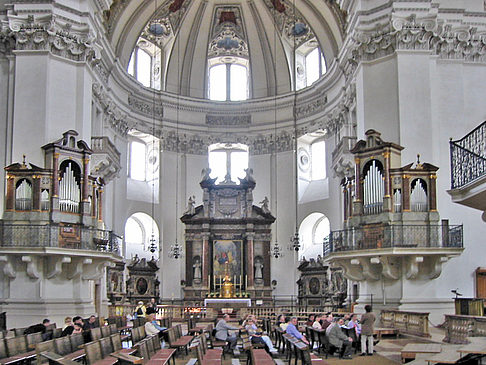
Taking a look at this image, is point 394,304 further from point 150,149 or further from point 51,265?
point 150,149

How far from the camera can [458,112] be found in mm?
23109

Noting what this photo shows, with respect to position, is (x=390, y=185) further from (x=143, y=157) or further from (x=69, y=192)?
(x=143, y=157)

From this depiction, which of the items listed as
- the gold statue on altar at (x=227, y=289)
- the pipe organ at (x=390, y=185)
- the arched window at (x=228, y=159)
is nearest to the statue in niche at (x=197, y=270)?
the gold statue on altar at (x=227, y=289)

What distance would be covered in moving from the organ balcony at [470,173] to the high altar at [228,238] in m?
18.4

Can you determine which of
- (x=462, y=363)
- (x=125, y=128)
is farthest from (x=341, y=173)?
(x=462, y=363)

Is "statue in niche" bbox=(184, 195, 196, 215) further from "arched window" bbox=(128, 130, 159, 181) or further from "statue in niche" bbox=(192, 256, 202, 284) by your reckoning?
"arched window" bbox=(128, 130, 159, 181)

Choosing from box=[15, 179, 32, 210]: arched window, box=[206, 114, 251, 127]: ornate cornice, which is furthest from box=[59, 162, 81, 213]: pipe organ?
box=[206, 114, 251, 127]: ornate cornice

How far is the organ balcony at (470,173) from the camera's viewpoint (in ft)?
41.2

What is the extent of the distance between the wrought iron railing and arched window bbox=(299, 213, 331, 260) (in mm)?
18355

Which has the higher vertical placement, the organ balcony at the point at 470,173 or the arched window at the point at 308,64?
the arched window at the point at 308,64

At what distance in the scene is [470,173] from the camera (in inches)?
532

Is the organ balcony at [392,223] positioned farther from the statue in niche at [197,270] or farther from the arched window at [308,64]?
the arched window at [308,64]

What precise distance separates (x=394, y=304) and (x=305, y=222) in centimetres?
1239

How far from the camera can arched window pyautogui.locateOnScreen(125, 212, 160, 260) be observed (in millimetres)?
32781
